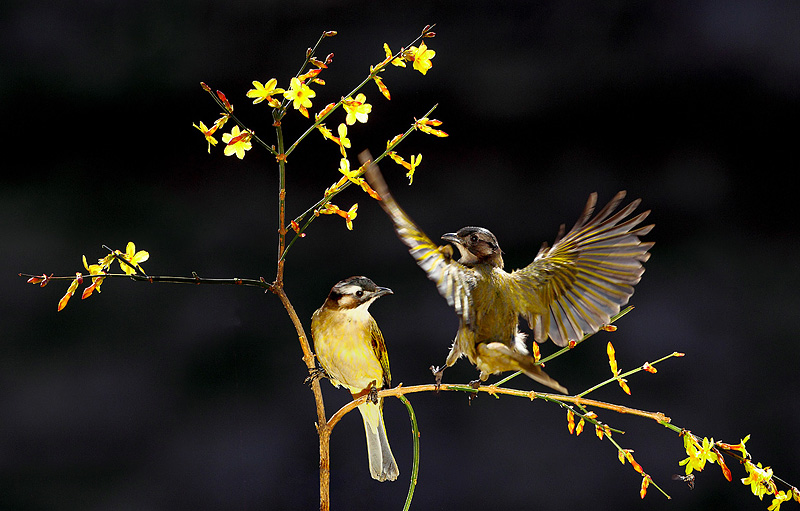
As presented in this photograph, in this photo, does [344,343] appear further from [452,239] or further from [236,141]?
[236,141]

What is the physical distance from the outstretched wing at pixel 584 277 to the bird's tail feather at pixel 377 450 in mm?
319

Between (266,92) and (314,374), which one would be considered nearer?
(266,92)

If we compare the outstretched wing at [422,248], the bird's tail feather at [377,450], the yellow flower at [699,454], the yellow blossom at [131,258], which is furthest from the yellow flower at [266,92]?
the yellow flower at [699,454]

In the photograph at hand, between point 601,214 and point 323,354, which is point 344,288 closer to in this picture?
point 323,354

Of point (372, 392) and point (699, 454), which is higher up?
point (372, 392)

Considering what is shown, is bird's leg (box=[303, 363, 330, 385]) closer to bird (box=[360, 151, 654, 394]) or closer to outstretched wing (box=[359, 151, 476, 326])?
bird (box=[360, 151, 654, 394])

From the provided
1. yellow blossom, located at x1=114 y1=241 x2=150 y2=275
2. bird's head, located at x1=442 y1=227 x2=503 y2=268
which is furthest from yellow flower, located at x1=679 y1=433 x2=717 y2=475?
yellow blossom, located at x1=114 y1=241 x2=150 y2=275

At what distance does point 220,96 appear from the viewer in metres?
0.80

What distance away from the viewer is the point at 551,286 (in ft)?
3.10

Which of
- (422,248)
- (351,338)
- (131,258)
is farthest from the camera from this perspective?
(351,338)

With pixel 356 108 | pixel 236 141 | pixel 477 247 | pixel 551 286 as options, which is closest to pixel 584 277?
pixel 551 286

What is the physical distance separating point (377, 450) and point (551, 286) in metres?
0.40

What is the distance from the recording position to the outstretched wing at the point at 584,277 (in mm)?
898

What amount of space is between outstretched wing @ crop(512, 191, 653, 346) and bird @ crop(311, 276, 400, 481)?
0.21 m
